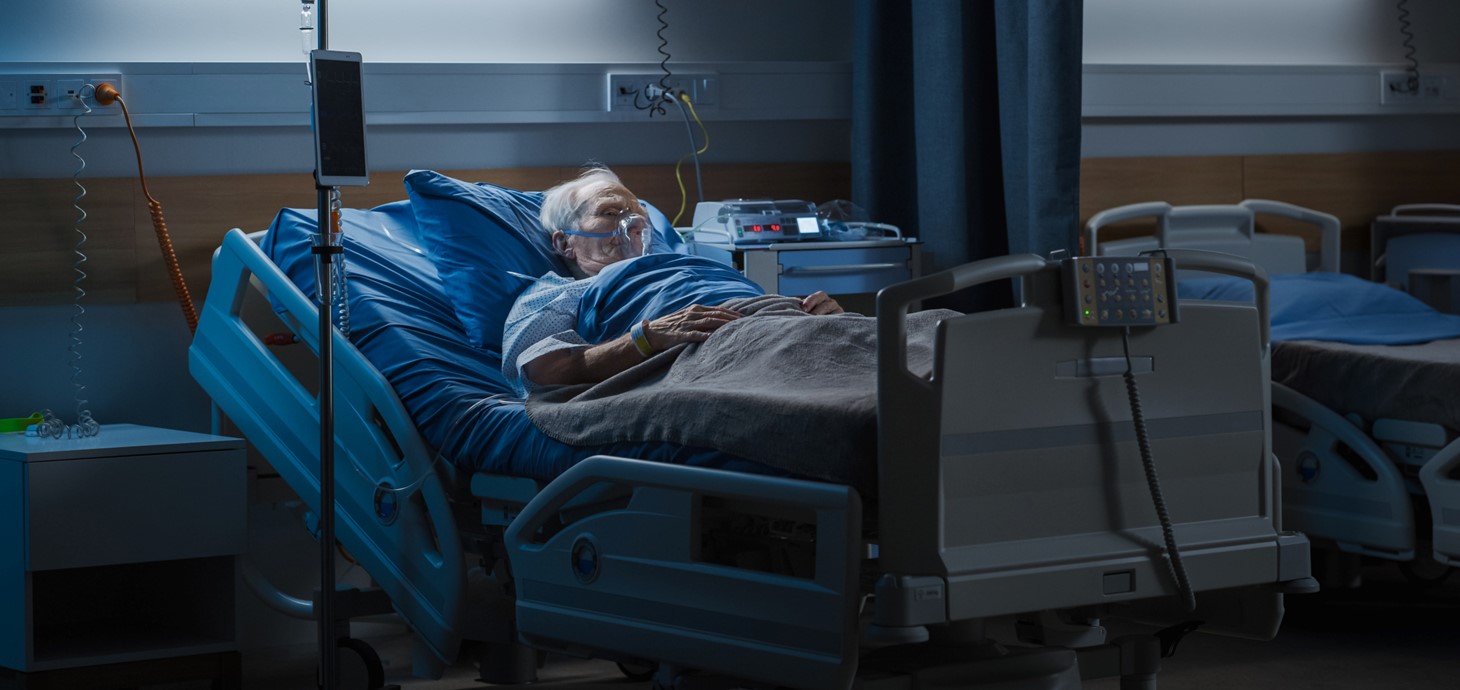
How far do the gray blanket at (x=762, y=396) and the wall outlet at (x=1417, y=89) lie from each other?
10.8ft

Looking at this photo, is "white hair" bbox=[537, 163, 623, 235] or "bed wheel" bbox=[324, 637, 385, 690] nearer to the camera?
"bed wheel" bbox=[324, 637, 385, 690]

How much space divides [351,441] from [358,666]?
0.48 m

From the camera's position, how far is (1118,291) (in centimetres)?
232

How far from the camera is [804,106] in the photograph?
4.65 meters

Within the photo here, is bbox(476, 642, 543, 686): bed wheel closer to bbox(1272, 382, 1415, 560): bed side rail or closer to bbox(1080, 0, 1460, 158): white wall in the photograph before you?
bbox(1272, 382, 1415, 560): bed side rail

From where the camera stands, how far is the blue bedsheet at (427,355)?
9.07ft

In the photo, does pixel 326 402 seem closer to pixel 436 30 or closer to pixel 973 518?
pixel 973 518

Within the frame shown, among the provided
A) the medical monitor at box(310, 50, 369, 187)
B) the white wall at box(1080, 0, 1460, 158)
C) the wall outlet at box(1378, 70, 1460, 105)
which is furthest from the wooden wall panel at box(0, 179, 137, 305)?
the wall outlet at box(1378, 70, 1460, 105)

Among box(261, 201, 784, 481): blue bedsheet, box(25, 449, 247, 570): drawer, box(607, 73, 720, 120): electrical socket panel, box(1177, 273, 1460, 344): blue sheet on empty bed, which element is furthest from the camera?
box(607, 73, 720, 120): electrical socket panel

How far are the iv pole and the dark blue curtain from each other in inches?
64.7

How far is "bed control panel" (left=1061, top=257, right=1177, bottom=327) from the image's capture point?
90.4 inches

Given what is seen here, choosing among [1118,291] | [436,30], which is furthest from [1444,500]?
[436,30]

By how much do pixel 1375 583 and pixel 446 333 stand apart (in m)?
2.70

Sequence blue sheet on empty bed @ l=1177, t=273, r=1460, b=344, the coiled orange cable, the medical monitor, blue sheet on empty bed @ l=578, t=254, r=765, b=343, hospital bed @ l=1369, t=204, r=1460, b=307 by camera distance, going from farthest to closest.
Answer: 1. hospital bed @ l=1369, t=204, r=1460, b=307
2. blue sheet on empty bed @ l=1177, t=273, r=1460, b=344
3. the coiled orange cable
4. blue sheet on empty bed @ l=578, t=254, r=765, b=343
5. the medical monitor
